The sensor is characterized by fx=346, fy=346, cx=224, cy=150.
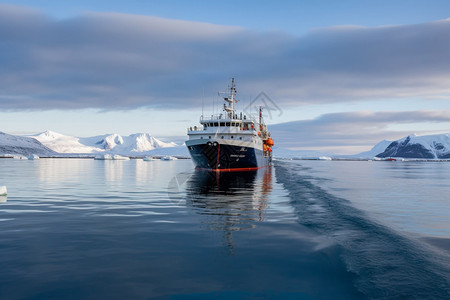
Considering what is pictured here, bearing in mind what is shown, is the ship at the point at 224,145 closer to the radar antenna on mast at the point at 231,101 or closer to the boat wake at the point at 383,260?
the radar antenna on mast at the point at 231,101

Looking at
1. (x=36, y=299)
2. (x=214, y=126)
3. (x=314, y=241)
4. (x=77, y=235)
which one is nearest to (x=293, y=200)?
Result: (x=314, y=241)

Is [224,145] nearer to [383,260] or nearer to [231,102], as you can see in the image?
[231,102]

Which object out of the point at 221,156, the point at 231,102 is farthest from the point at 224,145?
the point at 231,102

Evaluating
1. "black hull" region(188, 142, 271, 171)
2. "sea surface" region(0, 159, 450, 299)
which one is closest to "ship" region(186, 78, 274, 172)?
"black hull" region(188, 142, 271, 171)

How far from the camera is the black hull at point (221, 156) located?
5814cm

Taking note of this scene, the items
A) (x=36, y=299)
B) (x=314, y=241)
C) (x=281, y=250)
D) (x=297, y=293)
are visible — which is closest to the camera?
(x=36, y=299)

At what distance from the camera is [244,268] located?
8.94m

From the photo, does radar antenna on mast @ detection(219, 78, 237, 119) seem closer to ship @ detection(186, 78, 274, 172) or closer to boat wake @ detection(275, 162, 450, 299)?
ship @ detection(186, 78, 274, 172)

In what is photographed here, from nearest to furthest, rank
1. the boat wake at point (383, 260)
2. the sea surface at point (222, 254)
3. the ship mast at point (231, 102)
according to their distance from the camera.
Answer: the sea surface at point (222, 254) → the boat wake at point (383, 260) → the ship mast at point (231, 102)

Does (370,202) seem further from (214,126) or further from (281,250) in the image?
(214,126)

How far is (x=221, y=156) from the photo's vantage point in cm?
5900

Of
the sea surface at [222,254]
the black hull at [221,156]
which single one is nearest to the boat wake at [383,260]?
the sea surface at [222,254]

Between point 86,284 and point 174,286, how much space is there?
1.98m

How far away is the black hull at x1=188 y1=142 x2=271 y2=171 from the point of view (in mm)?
58144
